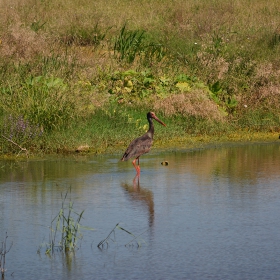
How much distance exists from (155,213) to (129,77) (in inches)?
346

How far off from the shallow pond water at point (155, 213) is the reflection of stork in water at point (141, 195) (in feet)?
0.05

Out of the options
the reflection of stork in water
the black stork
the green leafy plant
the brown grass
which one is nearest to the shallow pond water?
the reflection of stork in water

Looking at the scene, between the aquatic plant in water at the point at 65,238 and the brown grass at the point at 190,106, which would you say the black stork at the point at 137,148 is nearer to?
the brown grass at the point at 190,106

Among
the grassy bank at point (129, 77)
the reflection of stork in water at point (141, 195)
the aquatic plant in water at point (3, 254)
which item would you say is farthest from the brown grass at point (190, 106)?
the aquatic plant in water at point (3, 254)

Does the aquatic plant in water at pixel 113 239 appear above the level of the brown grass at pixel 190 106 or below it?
below

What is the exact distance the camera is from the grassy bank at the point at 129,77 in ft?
50.6

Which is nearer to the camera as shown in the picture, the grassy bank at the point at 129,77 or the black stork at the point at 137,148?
the black stork at the point at 137,148

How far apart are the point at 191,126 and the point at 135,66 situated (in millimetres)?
3382

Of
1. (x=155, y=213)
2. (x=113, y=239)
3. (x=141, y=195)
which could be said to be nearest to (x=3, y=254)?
(x=113, y=239)

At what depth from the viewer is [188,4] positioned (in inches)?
1101

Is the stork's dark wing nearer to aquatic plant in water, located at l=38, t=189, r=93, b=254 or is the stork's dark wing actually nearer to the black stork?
the black stork

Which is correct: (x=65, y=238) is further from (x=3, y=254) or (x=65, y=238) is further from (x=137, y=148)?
(x=137, y=148)

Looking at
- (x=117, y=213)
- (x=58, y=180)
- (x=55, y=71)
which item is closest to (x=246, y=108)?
(x=55, y=71)

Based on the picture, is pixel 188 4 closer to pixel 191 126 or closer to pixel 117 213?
pixel 191 126
